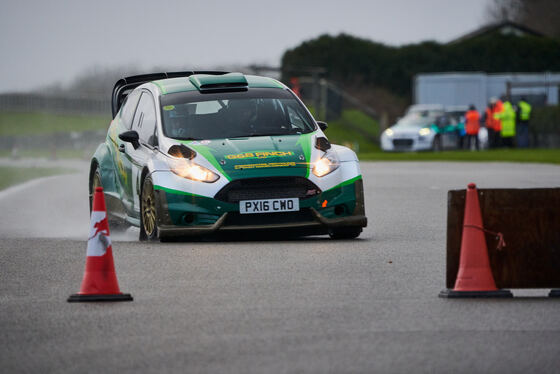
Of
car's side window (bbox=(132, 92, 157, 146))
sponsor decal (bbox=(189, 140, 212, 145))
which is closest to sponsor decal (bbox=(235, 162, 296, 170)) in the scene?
sponsor decal (bbox=(189, 140, 212, 145))

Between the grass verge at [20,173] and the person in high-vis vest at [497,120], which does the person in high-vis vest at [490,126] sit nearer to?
the person in high-vis vest at [497,120]

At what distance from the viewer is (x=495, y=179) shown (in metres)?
24.4

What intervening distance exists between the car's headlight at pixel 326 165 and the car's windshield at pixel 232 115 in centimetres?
73

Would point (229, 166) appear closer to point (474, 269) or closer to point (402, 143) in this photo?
point (474, 269)

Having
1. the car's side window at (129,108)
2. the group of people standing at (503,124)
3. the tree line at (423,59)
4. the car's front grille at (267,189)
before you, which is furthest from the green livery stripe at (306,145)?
the tree line at (423,59)

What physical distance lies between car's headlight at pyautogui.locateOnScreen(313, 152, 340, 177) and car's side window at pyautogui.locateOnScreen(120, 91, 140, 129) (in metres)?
2.58

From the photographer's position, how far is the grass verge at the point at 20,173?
2741 centimetres

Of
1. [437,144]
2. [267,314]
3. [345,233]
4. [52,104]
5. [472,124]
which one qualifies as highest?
[267,314]

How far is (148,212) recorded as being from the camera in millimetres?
12570

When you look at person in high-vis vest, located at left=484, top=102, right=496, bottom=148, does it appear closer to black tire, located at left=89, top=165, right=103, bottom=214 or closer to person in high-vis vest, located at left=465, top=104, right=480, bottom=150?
person in high-vis vest, located at left=465, top=104, right=480, bottom=150

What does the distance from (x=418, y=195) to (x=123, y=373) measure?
46.1ft

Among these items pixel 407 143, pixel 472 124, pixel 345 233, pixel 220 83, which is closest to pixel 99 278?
pixel 345 233

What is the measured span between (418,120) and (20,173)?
733 inches

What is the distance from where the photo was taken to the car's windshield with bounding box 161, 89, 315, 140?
506 inches
